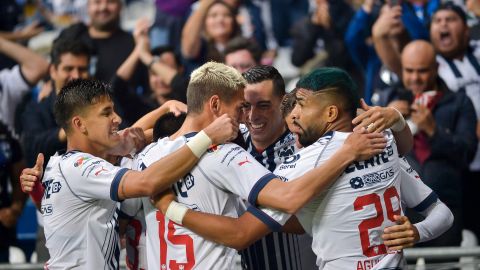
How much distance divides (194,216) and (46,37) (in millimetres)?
8522

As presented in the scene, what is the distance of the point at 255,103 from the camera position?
624cm

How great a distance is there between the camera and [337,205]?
500cm

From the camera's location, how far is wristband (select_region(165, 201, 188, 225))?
4945 millimetres

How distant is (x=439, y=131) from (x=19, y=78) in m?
4.46

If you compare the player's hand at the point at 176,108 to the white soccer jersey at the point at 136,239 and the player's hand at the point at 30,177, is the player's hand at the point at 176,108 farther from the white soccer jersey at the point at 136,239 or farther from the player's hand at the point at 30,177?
the player's hand at the point at 30,177

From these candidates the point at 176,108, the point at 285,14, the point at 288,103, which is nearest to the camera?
the point at 288,103

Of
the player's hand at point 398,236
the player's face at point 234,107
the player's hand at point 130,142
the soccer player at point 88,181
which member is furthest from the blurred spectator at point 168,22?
the player's hand at point 398,236

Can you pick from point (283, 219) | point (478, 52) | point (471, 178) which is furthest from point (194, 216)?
point (478, 52)

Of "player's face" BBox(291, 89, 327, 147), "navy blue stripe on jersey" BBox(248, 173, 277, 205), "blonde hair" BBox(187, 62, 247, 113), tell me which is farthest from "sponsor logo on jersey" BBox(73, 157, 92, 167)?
"player's face" BBox(291, 89, 327, 147)

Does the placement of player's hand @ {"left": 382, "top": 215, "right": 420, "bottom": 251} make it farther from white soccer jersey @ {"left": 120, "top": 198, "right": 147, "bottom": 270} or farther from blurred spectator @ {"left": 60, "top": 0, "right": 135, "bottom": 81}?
blurred spectator @ {"left": 60, "top": 0, "right": 135, "bottom": 81}

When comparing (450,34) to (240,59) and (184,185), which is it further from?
(184,185)

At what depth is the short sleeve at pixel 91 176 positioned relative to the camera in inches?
199

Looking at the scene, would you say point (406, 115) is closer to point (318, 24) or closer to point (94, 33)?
point (318, 24)

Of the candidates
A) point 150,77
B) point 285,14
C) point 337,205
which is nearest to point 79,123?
point 337,205
